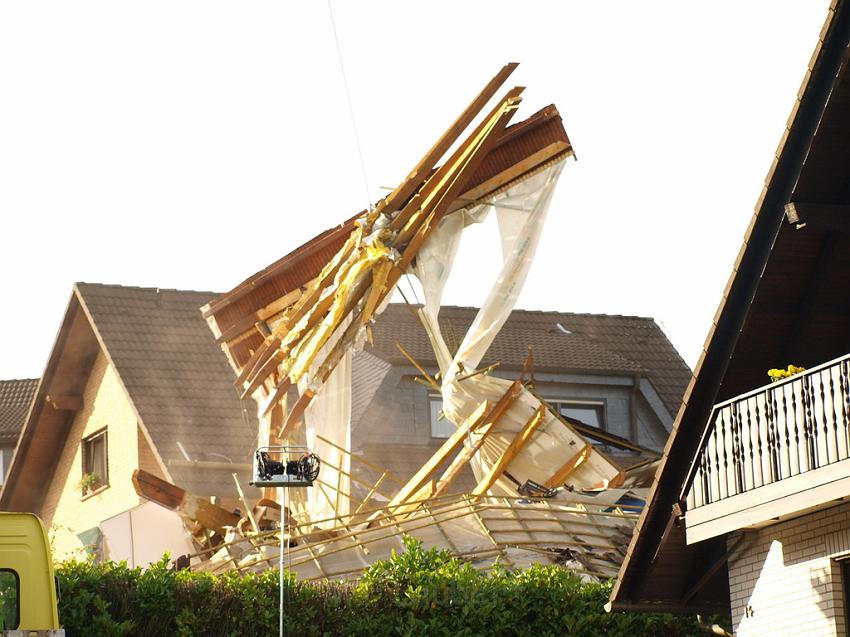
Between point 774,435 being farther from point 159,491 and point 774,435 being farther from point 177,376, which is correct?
point 177,376

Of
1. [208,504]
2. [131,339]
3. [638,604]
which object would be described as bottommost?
[638,604]

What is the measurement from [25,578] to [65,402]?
19.6m

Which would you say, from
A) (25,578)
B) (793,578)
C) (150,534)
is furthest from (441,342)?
(25,578)

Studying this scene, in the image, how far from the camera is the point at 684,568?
19.1 metres

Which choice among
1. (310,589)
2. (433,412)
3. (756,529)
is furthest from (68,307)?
(756,529)

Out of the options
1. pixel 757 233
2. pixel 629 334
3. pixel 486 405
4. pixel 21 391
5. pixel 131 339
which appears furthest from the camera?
pixel 21 391

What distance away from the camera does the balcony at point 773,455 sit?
1543 cm

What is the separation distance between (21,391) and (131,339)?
11.5 meters

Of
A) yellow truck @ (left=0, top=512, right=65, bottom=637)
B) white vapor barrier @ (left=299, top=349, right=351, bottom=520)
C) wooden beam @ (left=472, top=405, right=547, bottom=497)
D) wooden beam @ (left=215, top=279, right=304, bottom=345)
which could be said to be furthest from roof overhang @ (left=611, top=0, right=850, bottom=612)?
wooden beam @ (left=215, top=279, right=304, bottom=345)

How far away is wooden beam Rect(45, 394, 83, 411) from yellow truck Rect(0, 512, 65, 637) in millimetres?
19330

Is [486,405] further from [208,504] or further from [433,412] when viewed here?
[433,412]

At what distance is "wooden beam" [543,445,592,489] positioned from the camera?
25.5 m

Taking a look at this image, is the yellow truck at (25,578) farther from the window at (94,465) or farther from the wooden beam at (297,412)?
the window at (94,465)

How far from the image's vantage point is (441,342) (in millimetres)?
25906
